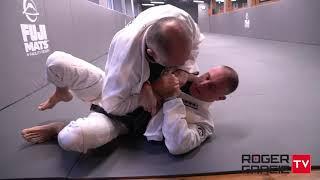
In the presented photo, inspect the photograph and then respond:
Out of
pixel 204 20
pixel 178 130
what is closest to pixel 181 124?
pixel 178 130

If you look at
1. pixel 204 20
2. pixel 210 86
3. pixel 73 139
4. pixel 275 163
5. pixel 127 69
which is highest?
pixel 127 69

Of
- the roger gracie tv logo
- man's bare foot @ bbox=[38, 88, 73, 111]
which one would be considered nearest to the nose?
the roger gracie tv logo

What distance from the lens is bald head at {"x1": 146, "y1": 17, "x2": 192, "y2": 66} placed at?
1.26 metres

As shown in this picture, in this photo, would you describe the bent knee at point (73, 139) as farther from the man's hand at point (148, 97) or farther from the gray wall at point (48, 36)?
the gray wall at point (48, 36)

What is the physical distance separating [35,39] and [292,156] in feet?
7.64

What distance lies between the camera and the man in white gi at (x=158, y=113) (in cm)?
139

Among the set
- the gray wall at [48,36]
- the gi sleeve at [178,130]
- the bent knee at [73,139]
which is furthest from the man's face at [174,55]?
the gray wall at [48,36]

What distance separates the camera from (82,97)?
1.80m

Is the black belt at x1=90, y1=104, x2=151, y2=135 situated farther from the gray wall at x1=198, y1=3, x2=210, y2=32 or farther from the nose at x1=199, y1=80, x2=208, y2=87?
the gray wall at x1=198, y1=3, x2=210, y2=32

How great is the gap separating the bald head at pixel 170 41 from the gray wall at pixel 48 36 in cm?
144

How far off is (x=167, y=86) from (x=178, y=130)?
0.20 metres

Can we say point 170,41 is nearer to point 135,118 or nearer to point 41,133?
point 135,118

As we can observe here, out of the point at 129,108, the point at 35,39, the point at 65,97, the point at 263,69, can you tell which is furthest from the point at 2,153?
the point at 263,69

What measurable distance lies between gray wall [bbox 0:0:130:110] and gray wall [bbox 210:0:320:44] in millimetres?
3512
